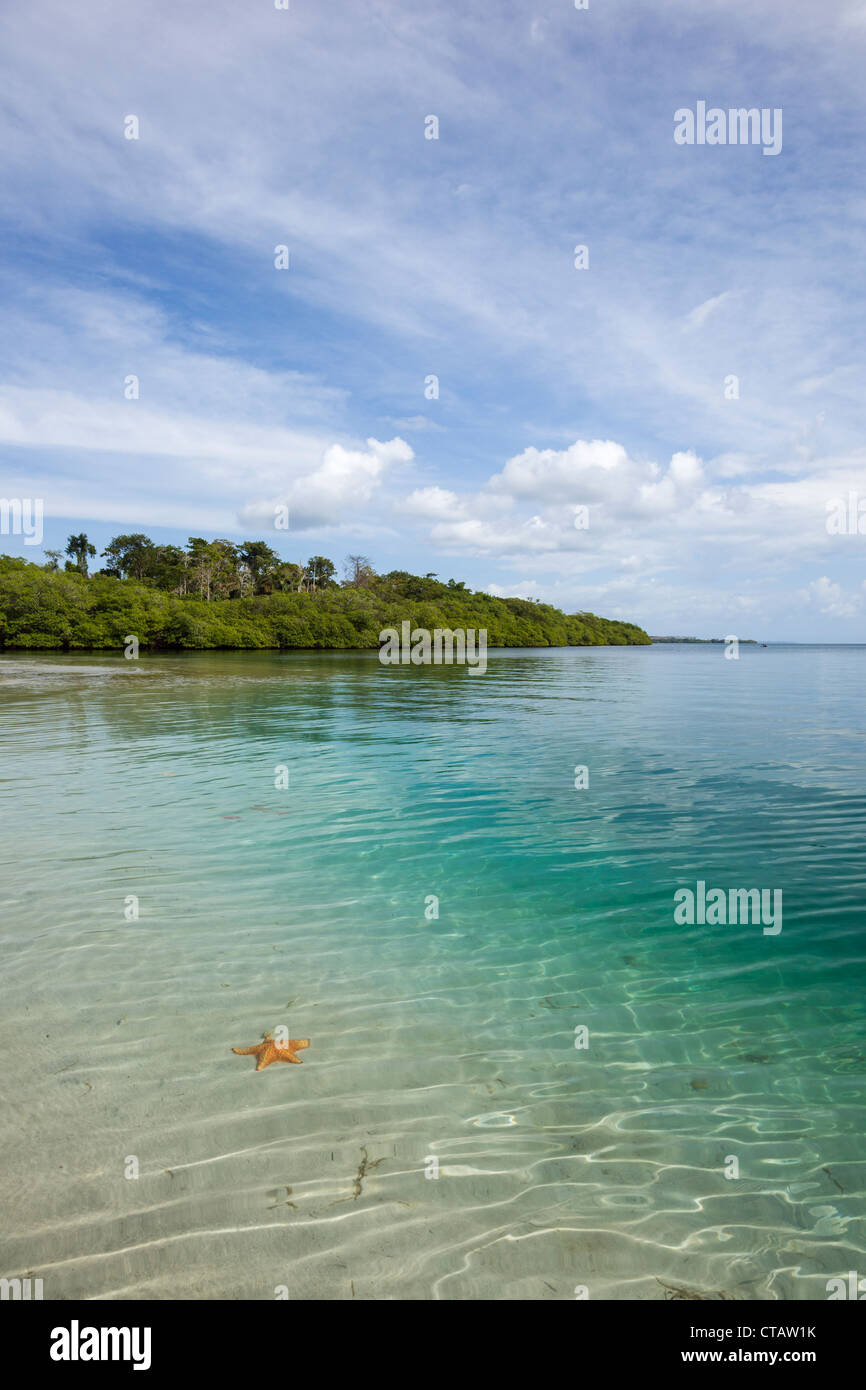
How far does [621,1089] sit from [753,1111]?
0.79m

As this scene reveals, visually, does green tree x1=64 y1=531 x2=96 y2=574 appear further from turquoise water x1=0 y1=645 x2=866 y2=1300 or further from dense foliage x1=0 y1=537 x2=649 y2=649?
turquoise water x1=0 y1=645 x2=866 y2=1300

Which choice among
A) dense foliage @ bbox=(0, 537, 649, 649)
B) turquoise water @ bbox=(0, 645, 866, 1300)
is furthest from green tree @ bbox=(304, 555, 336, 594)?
turquoise water @ bbox=(0, 645, 866, 1300)

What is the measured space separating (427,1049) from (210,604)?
119 meters

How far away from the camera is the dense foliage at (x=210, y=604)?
101m

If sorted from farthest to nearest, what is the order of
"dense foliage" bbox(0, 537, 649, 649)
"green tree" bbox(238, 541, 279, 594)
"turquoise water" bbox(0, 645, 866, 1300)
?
"green tree" bbox(238, 541, 279, 594), "dense foliage" bbox(0, 537, 649, 649), "turquoise water" bbox(0, 645, 866, 1300)

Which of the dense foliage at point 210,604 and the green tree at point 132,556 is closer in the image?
the dense foliage at point 210,604

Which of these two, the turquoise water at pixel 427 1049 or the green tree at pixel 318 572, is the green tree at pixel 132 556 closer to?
the green tree at pixel 318 572

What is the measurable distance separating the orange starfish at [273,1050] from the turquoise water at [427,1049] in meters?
0.07

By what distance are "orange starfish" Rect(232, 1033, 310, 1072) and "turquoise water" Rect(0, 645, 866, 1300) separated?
0.22ft

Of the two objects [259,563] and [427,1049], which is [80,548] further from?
[427,1049]

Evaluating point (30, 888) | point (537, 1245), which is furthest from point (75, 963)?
point (537, 1245)

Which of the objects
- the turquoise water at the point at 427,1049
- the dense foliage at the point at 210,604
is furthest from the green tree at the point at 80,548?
the turquoise water at the point at 427,1049

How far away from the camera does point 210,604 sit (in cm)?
11669

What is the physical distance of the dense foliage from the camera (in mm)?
101438
